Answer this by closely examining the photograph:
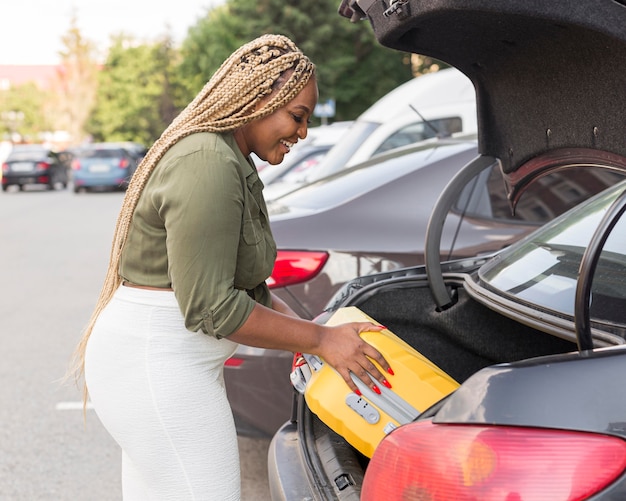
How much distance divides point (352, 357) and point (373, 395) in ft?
0.33

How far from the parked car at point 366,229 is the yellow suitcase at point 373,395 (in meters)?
1.23

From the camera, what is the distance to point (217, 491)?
2242 mm

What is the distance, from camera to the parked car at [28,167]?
2753 centimetres

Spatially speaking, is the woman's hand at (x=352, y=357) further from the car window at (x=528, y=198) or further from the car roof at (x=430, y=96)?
the car roof at (x=430, y=96)

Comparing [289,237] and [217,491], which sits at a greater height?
[289,237]

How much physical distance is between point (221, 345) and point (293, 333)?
0.77 feet

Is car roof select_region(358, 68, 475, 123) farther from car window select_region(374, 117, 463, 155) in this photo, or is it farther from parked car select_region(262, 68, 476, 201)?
car window select_region(374, 117, 463, 155)

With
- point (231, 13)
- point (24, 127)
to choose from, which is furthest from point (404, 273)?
point (24, 127)

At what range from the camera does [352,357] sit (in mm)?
2104

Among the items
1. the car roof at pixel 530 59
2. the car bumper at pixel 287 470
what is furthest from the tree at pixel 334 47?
the car bumper at pixel 287 470

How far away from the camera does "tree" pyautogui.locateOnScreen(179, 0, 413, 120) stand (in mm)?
38750

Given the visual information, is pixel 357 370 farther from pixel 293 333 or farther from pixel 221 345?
pixel 221 345

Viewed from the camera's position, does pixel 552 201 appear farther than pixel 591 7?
Yes

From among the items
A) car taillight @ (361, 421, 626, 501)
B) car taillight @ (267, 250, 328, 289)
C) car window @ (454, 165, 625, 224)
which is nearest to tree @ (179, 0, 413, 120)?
car window @ (454, 165, 625, 224)
